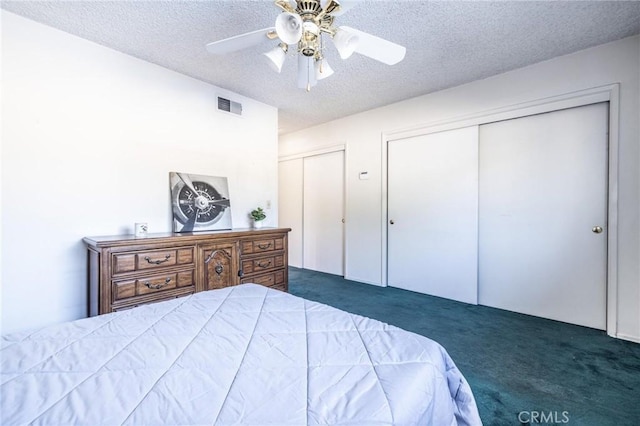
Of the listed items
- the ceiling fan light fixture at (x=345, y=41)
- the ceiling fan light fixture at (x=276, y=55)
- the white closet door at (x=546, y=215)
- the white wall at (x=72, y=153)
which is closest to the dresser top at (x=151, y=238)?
the white wall at (x=72, y=153)

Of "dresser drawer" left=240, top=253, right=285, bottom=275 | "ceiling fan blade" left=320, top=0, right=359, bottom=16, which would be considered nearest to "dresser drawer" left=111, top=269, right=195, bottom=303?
"dresser drawer" left=240, top=253, right=285, bottom=275

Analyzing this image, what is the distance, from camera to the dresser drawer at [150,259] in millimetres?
2111

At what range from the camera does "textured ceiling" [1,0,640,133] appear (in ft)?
6.64

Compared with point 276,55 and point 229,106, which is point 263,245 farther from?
point 276,55

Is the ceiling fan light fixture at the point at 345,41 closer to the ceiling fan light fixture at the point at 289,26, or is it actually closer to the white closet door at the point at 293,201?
the ceiling fan light fixture at the point at 289,26

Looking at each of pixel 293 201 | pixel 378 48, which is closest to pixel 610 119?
pixel 378 48

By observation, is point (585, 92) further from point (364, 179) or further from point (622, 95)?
point (364, 179)

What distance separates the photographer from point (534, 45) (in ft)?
8.22

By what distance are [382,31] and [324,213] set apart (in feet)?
9.87

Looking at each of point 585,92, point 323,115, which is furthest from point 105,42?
point 585,92

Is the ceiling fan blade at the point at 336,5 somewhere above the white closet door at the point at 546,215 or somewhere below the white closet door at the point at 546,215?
above

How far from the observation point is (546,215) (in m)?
2.88

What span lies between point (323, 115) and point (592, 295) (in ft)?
12.3

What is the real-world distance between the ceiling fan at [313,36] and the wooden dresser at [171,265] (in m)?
1.55
